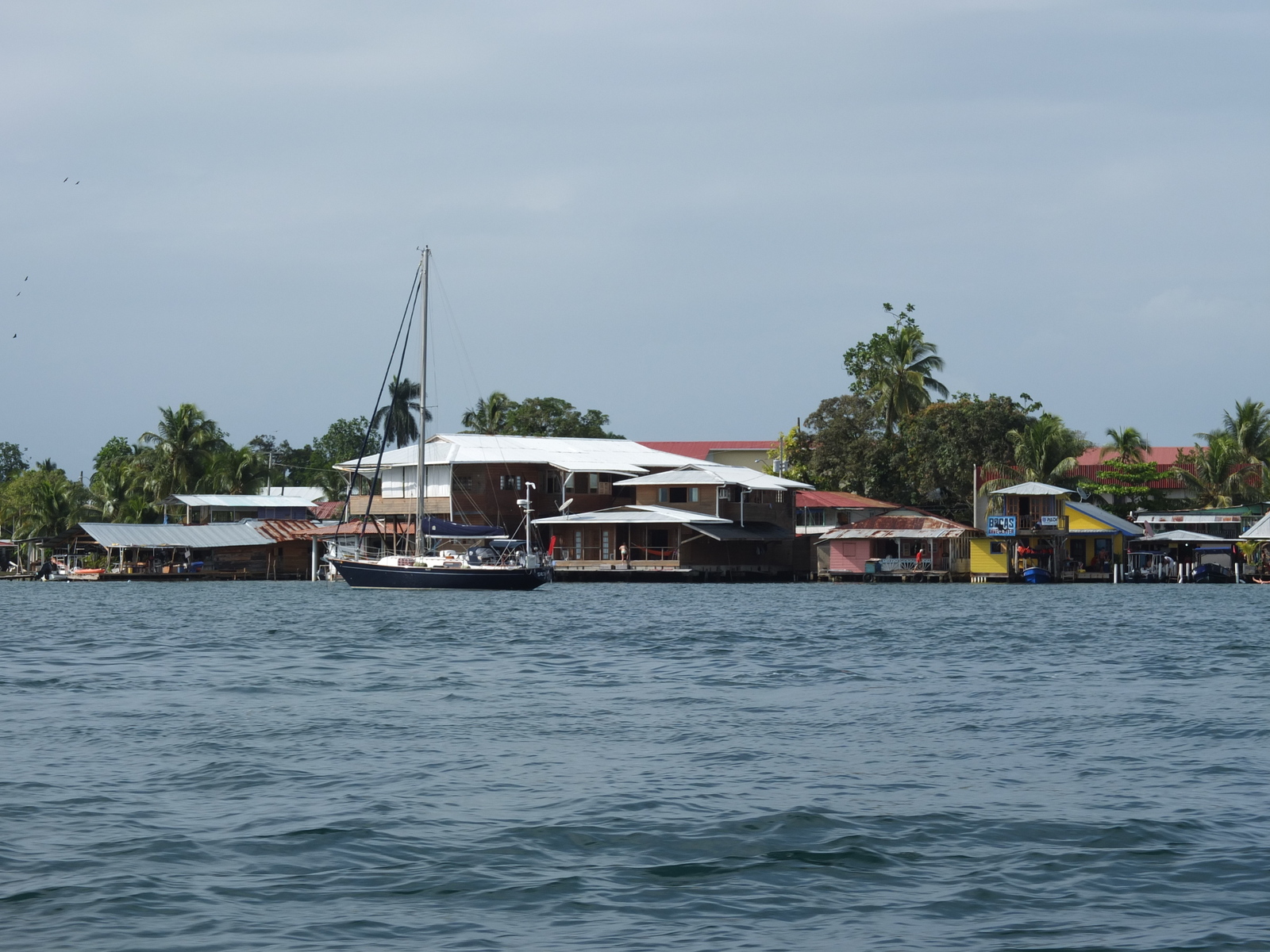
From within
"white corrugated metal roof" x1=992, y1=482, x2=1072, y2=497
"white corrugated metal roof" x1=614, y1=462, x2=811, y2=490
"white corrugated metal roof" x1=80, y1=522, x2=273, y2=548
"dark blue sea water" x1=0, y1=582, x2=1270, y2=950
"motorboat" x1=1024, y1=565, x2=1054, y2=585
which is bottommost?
"dark blue sea water" x1=0, y1=582, x2=1270, y2=950

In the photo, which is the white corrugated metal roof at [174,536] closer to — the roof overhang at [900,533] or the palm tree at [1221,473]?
the roof overhang at [900,533]

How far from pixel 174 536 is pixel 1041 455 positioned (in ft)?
143

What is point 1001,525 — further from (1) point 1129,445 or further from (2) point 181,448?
(2) point 181,448

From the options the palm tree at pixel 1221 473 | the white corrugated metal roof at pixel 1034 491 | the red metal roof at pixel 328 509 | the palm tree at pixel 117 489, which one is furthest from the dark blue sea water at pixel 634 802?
the palm tree at pixel 117 489

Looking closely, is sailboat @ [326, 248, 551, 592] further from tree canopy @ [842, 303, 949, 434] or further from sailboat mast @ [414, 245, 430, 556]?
tree canopy @ [842, 303, 949, 434]

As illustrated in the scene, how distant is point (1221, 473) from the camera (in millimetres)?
72625

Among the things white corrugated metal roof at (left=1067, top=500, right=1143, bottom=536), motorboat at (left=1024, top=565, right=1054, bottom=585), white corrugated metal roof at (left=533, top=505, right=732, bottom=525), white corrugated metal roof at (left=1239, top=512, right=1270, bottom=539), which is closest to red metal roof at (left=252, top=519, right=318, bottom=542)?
white corrugated metal roof at (left=533, top=505, right=732, bottom=525)

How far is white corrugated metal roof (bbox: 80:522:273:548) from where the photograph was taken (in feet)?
224

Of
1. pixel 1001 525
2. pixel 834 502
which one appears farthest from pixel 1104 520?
pixel 834 502

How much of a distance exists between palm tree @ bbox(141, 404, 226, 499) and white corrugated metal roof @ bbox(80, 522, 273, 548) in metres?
9.11

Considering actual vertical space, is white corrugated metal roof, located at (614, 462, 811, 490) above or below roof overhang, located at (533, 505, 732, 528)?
above

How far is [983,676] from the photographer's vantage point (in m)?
20.2

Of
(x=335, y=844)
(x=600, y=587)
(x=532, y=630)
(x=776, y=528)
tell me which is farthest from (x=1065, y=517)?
(x=335, y=844)

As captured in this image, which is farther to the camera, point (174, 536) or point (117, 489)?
point (117, 489)
